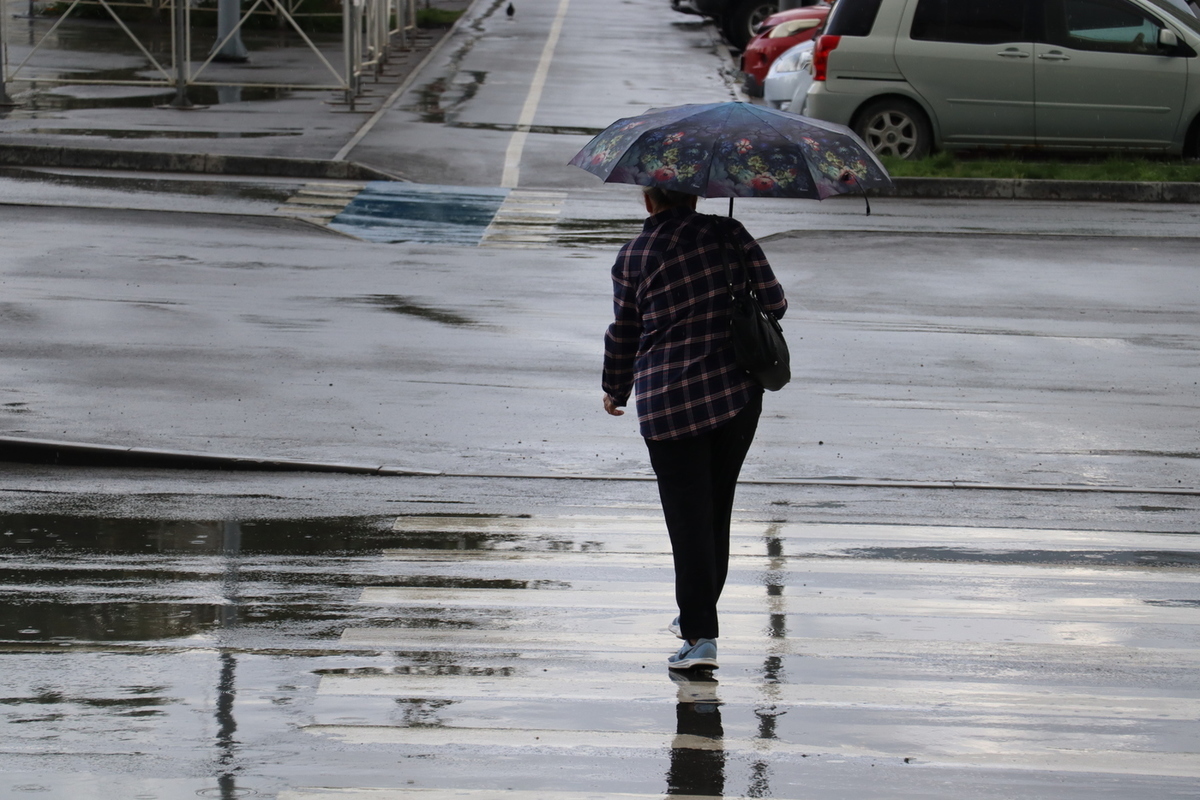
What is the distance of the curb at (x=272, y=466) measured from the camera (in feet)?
23.9

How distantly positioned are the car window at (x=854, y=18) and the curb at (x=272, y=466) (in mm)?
10813

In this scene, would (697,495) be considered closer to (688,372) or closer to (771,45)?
(688,372)

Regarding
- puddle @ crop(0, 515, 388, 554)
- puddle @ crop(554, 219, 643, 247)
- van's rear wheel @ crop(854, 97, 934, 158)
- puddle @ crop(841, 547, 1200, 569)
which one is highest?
van's rear wheel @ crop(854, 97, 934, 158)

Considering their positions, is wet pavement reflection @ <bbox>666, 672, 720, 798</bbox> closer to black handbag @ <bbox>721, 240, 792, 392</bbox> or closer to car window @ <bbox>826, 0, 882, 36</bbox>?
black handbag @ <bbox>721, 240, 792, 392</bbox>

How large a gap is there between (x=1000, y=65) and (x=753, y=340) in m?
13.5

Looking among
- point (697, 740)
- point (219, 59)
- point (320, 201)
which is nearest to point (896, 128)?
point (320, 201)

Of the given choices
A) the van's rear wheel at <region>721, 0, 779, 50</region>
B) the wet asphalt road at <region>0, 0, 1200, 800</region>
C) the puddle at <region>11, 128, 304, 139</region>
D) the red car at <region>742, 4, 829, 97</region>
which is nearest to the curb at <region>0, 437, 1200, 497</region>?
the wet asphalt road at <region>0, 0, 1200, 800</region>

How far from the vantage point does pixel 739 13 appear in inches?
1117

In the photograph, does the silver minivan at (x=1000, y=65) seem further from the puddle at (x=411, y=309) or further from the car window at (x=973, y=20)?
the puddle at (x=411, y=309)

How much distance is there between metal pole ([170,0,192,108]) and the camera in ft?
67.8

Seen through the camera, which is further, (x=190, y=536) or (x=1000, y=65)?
(x=1000, y=65)

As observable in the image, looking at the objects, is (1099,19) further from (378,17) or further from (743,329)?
(743,329)

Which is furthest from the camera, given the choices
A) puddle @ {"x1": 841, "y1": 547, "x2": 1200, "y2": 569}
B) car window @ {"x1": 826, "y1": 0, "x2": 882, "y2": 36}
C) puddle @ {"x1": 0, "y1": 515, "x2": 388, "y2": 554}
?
car window @ {"x1": 826, "y1": 0, "x2": 882, "y2": 36}

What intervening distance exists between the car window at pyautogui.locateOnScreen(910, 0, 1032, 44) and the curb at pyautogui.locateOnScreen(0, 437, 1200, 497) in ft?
35.7
